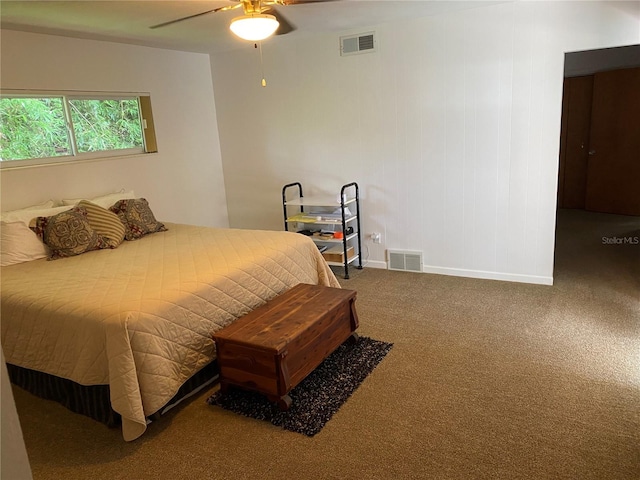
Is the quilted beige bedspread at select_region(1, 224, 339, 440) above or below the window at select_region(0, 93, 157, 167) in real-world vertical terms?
below

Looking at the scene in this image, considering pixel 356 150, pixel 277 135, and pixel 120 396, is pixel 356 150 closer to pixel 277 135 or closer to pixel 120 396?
pixel 277 135

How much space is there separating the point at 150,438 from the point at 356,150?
130 inches

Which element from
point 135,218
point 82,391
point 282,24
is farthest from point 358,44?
point 82,391

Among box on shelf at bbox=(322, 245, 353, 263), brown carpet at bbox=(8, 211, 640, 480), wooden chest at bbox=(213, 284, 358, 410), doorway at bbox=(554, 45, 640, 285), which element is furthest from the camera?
doorway at bbox=(554, 45, 640, 285)

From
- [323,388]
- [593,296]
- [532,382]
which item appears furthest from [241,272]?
[593,296]

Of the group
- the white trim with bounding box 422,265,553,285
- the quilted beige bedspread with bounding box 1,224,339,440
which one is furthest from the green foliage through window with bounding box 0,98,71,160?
the white trim with bounding box 422,265,553,285

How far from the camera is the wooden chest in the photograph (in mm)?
2412

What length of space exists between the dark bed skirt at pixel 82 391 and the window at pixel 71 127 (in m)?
1.82

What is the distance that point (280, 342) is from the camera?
2.39m

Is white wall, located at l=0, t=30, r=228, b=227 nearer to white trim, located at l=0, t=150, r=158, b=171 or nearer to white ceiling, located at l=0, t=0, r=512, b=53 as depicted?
white trim, located at l=0, t=150, r=158, b=171

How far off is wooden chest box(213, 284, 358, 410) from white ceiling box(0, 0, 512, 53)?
2189 mm

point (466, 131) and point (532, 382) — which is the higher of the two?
point (466, 131)

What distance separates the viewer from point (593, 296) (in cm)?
376

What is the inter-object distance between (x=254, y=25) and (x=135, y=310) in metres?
1.64
